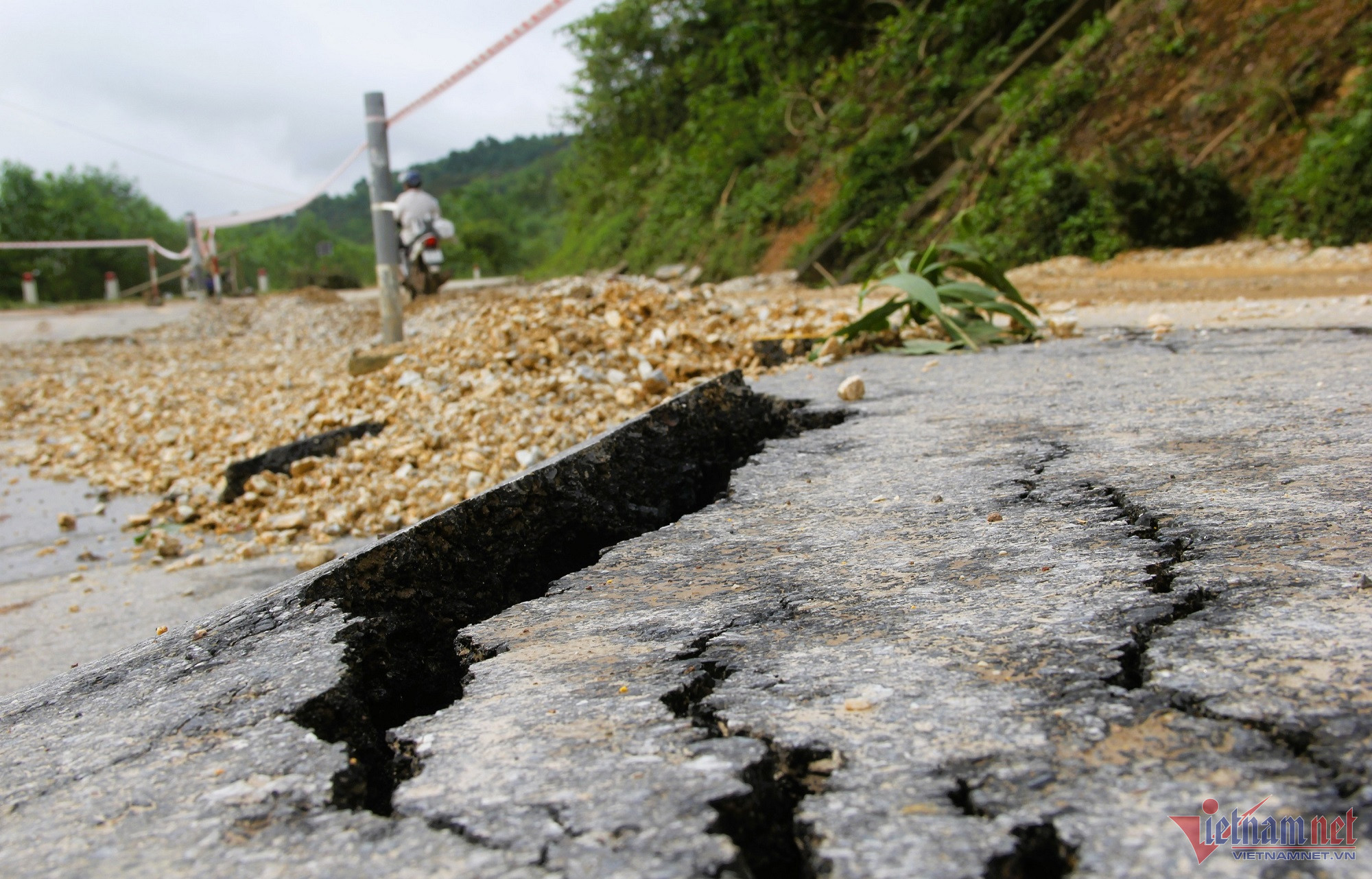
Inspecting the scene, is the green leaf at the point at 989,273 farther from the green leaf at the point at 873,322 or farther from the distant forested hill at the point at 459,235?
the distant forested hill at the point at 459,235

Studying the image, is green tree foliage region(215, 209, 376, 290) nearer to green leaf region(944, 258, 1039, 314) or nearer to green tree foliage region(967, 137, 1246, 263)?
green tree foliage region(967, 137, 1246, 263)

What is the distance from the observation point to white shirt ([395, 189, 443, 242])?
690cm

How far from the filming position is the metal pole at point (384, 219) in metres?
5.55

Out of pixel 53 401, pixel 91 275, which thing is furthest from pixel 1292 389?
pixel 91 275

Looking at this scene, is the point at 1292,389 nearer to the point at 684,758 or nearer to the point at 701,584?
the point at 701,584

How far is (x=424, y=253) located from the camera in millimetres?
7375

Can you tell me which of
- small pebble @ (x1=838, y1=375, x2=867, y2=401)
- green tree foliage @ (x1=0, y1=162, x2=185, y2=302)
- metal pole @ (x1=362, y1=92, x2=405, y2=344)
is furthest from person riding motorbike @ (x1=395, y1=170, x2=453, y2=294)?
green tree foliage @ (x1=0, y1=162, x2=185, y2=302)

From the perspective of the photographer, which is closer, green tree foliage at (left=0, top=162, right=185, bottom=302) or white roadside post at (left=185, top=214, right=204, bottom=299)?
white roadside post at (left=185, top=214, right=204, bottom=299)

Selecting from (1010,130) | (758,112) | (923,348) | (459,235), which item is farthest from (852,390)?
(459,235)

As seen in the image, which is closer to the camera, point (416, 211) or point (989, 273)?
point (989, 273)

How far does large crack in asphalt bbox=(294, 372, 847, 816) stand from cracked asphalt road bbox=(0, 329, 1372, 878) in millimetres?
22

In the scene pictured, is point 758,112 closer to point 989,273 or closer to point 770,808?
point 989,273

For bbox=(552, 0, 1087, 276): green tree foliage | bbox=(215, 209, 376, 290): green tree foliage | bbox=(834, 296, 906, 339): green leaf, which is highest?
bbox=(215, 209, 376, 290): green tree foliage

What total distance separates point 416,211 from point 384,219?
131 cm
